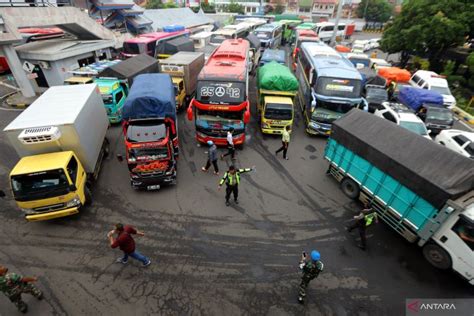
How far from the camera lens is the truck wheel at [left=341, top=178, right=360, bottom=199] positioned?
9586mm

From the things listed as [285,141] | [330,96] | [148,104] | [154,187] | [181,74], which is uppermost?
[148,104]

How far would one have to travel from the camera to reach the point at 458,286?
7.01m

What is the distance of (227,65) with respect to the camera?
546 inches

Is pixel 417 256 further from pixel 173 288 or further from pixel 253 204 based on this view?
pixel 173 288

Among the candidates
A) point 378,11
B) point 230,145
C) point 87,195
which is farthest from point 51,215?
point 378,11

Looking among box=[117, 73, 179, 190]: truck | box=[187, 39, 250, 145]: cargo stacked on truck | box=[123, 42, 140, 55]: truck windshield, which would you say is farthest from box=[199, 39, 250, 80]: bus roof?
box=[123, 42, 140, 55]: truck windshield

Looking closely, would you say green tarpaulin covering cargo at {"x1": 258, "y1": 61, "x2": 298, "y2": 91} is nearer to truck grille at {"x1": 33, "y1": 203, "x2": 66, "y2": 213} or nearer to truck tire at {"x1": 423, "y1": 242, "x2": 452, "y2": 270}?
truck tire at {"x1": 423, "y1": 242, "x2": 452, "y2": 270}

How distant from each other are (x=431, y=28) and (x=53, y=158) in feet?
98.2

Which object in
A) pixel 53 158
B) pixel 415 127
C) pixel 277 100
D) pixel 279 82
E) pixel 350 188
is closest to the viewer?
pixel 53 158

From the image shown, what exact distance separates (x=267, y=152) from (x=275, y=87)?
156 inches

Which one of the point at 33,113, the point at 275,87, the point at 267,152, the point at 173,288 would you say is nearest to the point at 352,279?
the point at 173,288

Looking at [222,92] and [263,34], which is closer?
[222,92]

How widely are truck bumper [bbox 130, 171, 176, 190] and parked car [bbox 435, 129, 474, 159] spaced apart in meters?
13.0

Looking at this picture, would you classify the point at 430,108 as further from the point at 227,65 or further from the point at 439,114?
the point at 227,65
